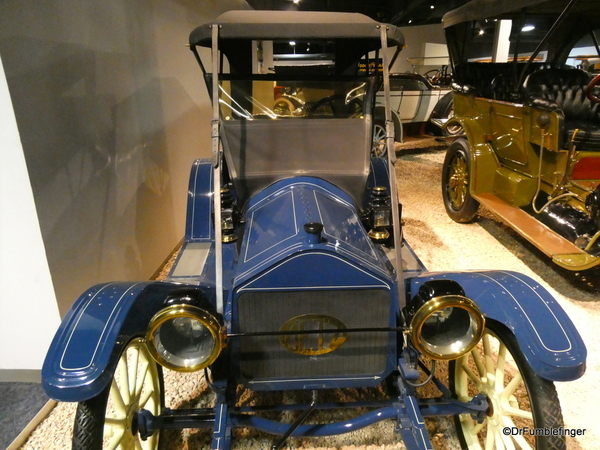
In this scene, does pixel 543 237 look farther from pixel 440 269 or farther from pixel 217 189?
pixel 217 189

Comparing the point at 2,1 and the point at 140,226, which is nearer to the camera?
the point at 2,1

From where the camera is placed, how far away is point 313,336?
5.30 ft

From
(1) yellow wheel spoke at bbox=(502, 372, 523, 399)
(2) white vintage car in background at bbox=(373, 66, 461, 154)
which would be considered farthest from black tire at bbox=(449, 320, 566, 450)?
(2) white vintage car in background at bbox=(373, 66, 461, 154)

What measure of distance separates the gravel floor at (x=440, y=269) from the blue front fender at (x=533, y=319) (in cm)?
78

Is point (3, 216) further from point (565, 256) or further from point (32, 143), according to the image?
point (565, 256)

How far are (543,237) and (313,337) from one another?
2.51 meters

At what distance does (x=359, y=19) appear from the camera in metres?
2.11

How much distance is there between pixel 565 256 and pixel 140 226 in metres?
3.15

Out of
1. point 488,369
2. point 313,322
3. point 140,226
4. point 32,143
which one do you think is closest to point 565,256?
point 488,369

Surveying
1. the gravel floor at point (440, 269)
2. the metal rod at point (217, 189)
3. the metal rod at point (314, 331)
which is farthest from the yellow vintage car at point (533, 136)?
the metal rod at point (217, 189)

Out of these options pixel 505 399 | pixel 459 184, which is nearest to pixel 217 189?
pixel 505 399

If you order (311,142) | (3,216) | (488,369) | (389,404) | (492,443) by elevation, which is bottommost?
(492,443)

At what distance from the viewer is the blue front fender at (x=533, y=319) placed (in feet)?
4.43

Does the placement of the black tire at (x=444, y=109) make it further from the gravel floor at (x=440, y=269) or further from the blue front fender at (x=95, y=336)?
the blue front fender at (x=95, y=336)
